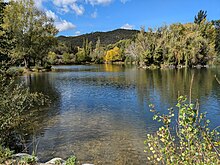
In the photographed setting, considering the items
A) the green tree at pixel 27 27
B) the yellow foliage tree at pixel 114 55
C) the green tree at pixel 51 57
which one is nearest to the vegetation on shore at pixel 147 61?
the green tree at pixel 27 27

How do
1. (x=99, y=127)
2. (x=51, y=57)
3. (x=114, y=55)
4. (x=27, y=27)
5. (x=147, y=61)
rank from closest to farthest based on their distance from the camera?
(x=99, y=127)
(x=27, y=27)
(x=147, y=61)
(x=51, y=57)
(x=114, y=55)

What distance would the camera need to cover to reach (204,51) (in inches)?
2062

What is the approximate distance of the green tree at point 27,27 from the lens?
116 ft

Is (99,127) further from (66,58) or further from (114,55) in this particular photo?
(114,55)

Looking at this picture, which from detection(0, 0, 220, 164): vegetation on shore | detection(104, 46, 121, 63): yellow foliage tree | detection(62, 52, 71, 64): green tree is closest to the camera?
detection(0, 0, 220, 164): vegetation on shore

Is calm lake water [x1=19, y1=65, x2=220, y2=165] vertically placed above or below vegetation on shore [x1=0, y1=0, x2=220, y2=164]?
below

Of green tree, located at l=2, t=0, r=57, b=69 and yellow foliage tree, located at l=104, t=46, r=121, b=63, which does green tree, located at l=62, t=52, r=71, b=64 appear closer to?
yellow foliage tree, located at l=104, t=46, r=121, b=63

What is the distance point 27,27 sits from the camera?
3712 cm

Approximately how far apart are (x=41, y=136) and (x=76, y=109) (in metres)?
4.54

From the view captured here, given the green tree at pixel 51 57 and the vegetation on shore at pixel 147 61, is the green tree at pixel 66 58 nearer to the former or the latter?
the vegetation on shore at pixel 147 61

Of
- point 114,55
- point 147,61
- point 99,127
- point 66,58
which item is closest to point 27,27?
point 147,61

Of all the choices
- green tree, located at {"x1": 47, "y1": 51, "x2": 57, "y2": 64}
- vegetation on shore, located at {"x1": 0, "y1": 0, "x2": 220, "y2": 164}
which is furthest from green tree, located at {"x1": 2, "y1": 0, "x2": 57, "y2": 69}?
green tree, located at {"x1": 47, "y1": 51, "x2": 57, "y2": 64}

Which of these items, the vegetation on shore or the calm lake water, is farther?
the calm lake water

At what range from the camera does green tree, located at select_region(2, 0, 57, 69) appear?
35.3 meters
